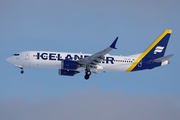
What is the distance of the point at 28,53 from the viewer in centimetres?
6172

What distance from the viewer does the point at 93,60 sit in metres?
61.6

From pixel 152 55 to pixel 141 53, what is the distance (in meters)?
2.47

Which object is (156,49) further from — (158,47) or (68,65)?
(68,65)

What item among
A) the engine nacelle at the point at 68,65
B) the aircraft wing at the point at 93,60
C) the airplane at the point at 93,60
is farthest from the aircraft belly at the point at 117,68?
the engine nacelle at the point at 68,65

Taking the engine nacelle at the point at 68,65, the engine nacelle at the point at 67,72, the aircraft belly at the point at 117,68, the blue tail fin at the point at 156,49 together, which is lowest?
the engine nacelle at the point at 67,72

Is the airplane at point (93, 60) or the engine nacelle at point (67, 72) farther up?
the airplane at point (93, 60)

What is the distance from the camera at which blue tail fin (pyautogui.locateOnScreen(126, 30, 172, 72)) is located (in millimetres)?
66750

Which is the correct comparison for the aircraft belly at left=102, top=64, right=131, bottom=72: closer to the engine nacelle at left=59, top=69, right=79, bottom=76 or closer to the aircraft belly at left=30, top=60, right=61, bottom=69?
the engine nacelle at left=59, top=69, right=79, bottom=76

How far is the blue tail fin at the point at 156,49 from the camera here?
66750 mm

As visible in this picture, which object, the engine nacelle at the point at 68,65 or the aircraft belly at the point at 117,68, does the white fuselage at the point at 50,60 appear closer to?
the aircraft belly at the point at 117,68

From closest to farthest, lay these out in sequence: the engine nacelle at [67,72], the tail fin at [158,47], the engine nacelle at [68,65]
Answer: the engine nacelle at [68,65]
the engine nacelle at [67,72]
the tail fin at [158,47]

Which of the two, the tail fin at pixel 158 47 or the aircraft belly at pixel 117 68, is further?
the tail fin at pixel 158 47

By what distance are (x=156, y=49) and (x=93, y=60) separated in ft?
52.3

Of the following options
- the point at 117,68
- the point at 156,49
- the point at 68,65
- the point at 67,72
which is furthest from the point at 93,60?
the point at 156,49
